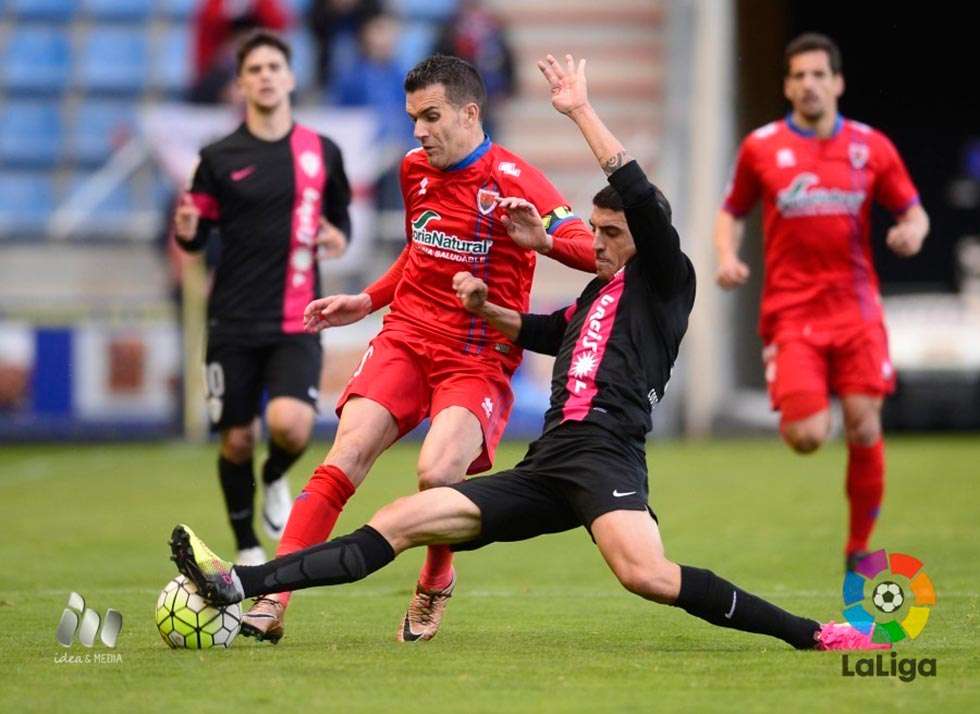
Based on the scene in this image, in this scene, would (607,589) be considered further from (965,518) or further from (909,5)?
(909,5)

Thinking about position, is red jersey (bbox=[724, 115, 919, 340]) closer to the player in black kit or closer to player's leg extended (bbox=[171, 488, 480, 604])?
the player in black kit

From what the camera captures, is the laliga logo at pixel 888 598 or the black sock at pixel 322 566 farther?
the laliga logo at pixel 888 598

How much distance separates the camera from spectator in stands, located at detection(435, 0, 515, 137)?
18.5 meters

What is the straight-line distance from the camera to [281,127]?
9.20 m

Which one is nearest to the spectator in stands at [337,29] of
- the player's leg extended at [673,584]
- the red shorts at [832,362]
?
the red shorts at [832,362]

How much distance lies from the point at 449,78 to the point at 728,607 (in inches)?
88.6

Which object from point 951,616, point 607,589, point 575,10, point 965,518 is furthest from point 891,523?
point 575,10

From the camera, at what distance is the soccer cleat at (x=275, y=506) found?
931 centimetres

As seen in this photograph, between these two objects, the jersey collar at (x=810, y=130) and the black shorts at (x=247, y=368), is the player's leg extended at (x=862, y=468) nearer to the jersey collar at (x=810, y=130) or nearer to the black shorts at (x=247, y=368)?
the jersey collar at (x=810, y=130)

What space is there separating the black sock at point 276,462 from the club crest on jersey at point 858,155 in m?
3.06

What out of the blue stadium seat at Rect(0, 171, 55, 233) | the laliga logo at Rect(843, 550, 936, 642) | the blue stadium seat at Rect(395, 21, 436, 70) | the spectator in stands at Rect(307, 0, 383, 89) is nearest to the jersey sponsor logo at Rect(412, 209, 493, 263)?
the laliga logo at Rect(843, 550, 936, 642)

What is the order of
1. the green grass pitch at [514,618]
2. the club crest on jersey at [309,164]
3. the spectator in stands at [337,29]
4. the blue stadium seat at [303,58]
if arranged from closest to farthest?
the green grass pitch at [514,618]
the club crest on jersey at [309,164]
the spectator in stands at [337,29]
the blue stadium seat at [303,58]

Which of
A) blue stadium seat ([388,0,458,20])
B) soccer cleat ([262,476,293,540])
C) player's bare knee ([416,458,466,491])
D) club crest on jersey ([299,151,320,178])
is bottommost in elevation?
soccer cleat ([262,476,293,540])

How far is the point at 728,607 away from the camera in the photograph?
5.81m
